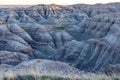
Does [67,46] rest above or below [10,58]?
below

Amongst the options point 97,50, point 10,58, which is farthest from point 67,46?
point 97,50

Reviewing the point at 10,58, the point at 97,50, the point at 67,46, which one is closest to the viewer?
the point at 97,50

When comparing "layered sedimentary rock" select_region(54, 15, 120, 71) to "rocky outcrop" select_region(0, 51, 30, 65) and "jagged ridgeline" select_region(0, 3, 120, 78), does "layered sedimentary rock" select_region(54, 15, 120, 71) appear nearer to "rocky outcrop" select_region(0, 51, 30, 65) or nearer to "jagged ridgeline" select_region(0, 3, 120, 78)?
"jagged ridgeline" select_region(0, 3, 120, 78)

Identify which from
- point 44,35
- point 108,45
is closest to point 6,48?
point 44,35

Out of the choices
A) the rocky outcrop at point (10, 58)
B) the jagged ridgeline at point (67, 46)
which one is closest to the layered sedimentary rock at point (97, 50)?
the jagged ridgeline at point (67, 46)

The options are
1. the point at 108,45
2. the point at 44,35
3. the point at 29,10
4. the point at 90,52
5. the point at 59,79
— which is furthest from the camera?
the point at 29,10

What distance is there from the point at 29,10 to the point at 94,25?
71.5m

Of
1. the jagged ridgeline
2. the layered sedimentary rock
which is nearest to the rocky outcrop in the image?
the jagged ridgeline

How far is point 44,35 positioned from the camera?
70375mm

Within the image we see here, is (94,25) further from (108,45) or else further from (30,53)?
(108,45)

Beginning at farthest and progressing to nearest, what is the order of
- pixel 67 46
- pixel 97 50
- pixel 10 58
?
pixel 67 46 < pixel 10 58 < pixel 97 50

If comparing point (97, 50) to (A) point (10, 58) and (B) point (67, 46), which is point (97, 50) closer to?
(B) point (67, 46)

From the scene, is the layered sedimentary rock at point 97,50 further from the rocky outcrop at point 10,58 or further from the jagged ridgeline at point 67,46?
the rocky outcrop at point 10,58

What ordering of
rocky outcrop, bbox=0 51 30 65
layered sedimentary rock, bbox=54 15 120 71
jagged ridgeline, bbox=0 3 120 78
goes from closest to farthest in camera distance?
jagged ridgeline, bbox=0 3 120 78, layered sedimentary rock, bbox=54 15 120 71, rocky outcrop, bbox=0 51 30 65
